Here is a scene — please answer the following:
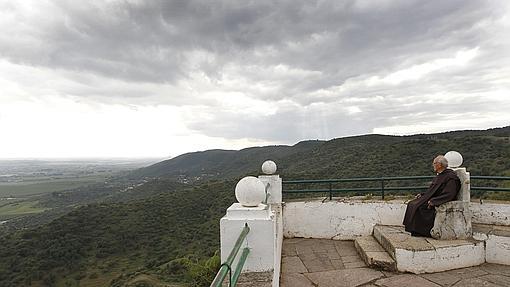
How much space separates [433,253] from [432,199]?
814mm

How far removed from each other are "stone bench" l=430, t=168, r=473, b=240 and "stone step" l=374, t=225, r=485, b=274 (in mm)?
110

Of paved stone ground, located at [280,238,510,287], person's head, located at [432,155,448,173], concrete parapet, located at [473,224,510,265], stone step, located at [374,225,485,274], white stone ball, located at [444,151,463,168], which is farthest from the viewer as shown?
white stone ball, located at [444,151,463,168]

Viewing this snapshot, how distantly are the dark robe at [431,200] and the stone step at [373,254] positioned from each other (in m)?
0.59

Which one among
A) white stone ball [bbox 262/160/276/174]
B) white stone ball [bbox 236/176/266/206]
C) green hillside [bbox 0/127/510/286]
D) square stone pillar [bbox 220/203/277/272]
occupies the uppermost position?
white stone ball [bbox 262/160/276/174]

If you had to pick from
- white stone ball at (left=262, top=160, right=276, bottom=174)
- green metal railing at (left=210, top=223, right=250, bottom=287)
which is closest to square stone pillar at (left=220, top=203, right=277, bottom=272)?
green metal railing at (left=210, top=223, right=250, bottom=287)

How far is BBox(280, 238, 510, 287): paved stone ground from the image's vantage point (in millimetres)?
4008

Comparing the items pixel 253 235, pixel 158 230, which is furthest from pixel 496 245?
pixel 158 230

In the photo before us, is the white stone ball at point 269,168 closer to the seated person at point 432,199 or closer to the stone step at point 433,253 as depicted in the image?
the stone step at point 433,253

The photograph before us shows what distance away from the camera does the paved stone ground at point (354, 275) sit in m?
4.01

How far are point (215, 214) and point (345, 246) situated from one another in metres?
25.2

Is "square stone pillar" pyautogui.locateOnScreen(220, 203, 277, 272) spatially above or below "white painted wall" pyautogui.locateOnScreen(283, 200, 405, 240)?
above

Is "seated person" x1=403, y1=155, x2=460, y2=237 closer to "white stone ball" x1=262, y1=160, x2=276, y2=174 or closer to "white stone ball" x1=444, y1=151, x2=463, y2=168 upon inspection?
"white stone ball" x1=444, y1=151, x2=463, y2=168

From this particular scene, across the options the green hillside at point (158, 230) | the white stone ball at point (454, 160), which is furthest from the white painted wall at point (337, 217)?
the green hillside at point (158, 230)

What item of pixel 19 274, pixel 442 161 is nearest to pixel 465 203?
pixel 442 161
